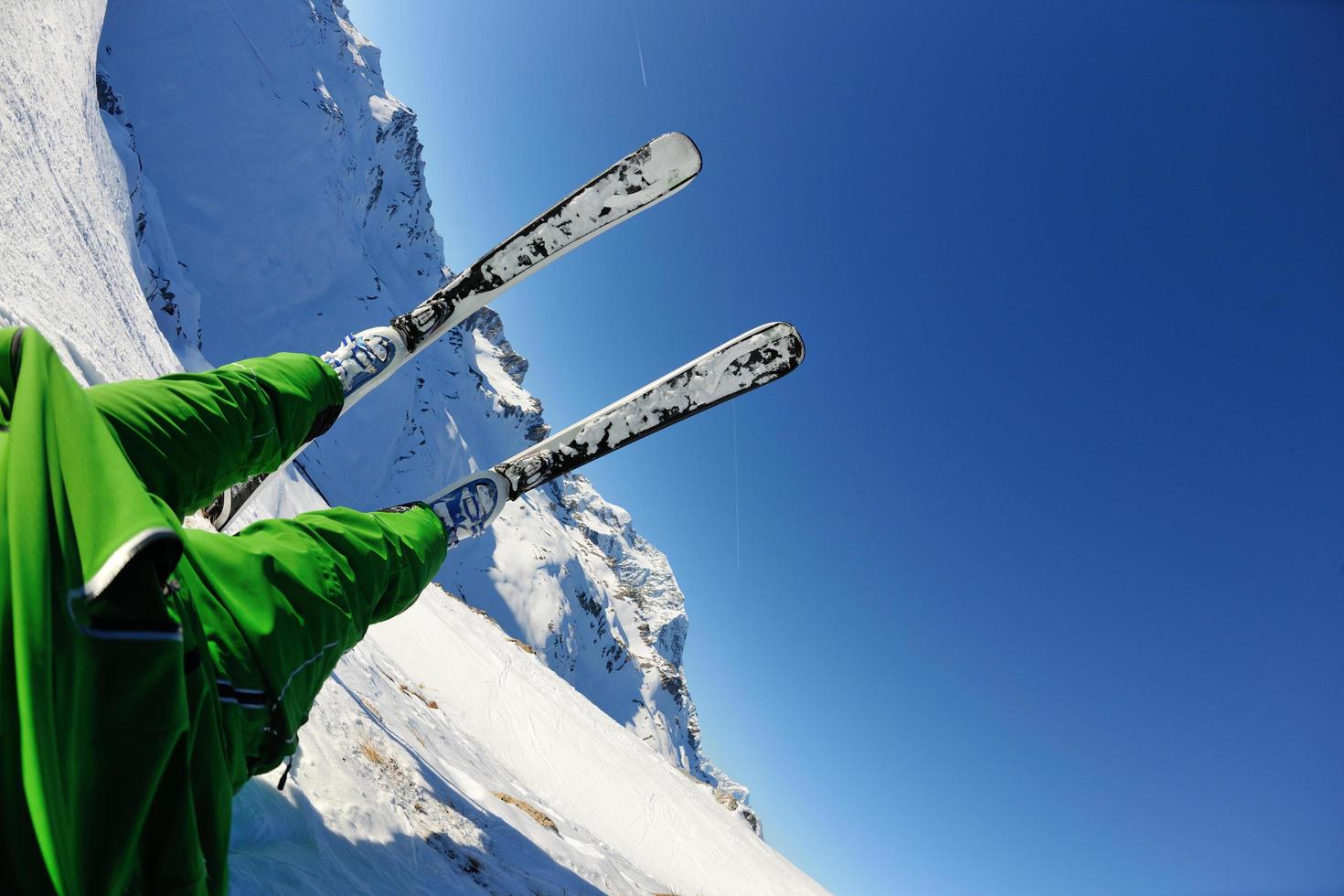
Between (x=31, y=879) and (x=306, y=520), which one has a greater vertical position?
(x=306, y=520)

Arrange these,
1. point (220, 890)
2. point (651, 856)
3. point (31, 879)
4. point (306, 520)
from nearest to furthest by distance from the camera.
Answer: point (31, 879) → point (220, 890) → point (306, 520) → point (651, 856)

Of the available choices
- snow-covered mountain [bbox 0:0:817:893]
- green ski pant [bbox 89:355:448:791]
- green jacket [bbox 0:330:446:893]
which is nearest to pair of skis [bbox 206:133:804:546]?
snow-covered mountain [bbox 0:0:817:893]

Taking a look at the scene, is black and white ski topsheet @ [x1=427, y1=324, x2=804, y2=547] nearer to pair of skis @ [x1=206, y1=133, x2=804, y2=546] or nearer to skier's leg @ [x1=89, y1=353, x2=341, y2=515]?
pair of skis @ [x1=206, y1=133, x2=804, y2=546]

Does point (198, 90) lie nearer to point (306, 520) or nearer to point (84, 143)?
point (84, 143)

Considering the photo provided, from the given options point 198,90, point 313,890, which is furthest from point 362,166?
point 313,890

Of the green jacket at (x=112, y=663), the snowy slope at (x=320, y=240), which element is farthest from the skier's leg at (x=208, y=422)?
the snowy slope at (x=320, y=240)

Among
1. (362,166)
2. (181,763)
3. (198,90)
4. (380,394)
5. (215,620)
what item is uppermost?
(362,166)

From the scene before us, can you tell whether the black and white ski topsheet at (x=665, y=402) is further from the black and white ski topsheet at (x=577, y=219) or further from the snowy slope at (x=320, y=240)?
the snowy slope at (x=320, y=240)

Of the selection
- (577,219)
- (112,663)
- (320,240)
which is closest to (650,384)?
(577,219)
